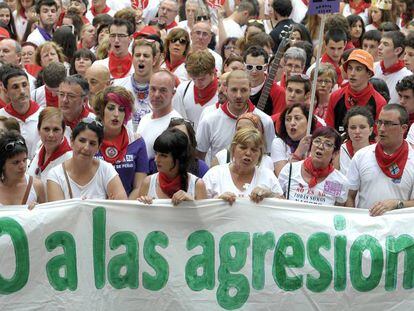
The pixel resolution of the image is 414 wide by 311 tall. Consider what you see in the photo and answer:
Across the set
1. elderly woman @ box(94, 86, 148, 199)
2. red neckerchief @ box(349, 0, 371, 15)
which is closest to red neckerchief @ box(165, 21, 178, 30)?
red neckerchief @ box(349, 0, 371, 15)

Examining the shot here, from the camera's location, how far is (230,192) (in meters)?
9.38

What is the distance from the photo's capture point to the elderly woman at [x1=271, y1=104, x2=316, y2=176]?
11.0 m

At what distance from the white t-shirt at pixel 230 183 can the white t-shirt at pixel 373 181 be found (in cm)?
70

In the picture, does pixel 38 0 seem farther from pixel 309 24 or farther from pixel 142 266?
pixel 142 266

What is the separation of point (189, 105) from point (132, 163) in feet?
6.88

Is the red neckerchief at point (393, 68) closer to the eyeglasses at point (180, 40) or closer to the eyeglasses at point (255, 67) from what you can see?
the eyeglasses at point (255, 67)

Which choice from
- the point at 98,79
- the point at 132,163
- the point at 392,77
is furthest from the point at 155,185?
the point at 392,77

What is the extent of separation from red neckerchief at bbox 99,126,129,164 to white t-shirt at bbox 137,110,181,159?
2.38ft

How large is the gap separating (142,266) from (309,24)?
7454 mm

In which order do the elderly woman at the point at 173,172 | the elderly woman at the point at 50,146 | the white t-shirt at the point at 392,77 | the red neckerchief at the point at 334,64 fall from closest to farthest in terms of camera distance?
1. the elderly woman at the point at 173,172
2. the elderly woman at the point at 50,146
3. the white t-shirt at the point at 392,77
4. the red neckerchief at the point at 334,64

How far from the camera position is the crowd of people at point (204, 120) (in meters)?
9.59

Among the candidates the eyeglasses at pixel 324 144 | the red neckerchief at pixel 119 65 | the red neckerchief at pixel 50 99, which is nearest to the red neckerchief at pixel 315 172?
the eyeglasses at pixel 324 144

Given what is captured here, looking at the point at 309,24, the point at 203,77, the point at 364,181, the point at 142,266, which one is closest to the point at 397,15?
the point at 309,24

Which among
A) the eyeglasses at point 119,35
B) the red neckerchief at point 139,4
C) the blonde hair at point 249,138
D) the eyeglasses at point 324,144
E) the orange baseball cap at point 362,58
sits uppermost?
the red neckerchief at point 139,4
